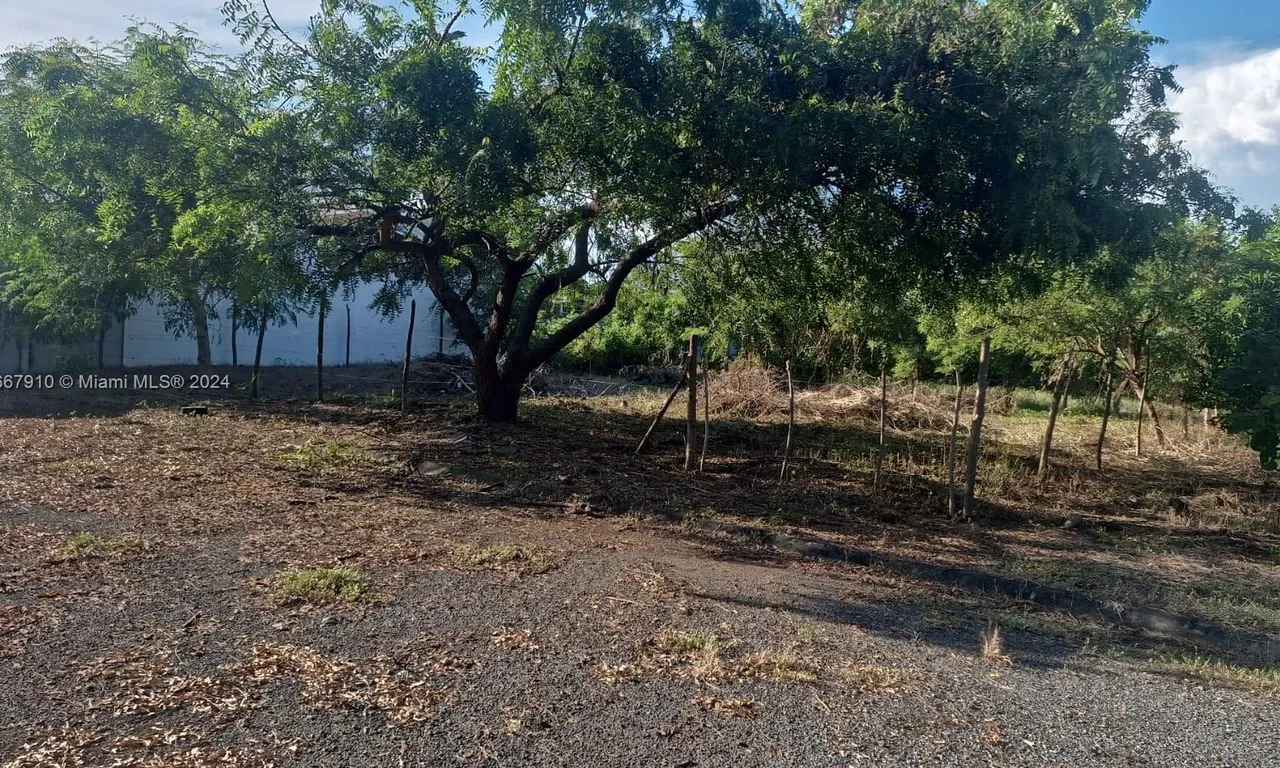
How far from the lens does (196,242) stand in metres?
9.65

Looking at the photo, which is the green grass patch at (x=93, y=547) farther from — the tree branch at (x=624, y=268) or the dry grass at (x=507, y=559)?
the tree branch at (x=624, y=268)

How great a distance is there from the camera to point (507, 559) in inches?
263

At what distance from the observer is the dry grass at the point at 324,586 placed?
17.9 feet

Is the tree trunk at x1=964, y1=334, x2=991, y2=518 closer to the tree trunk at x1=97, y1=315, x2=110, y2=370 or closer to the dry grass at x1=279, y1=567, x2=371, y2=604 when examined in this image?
the dry grass at x1=279, y1=567, x2=371, y2=604

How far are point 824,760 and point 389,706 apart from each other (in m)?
1.90

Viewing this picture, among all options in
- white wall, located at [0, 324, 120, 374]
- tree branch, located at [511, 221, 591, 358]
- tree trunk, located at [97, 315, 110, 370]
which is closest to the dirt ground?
tree branch, located at [511, 221, 591, 358]

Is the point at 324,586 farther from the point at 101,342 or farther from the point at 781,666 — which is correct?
the point at 101,342

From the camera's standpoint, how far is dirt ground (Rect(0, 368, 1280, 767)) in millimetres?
3857

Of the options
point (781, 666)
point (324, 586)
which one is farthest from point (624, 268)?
point (781, 666)

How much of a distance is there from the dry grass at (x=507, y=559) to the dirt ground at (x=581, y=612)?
0.10ft

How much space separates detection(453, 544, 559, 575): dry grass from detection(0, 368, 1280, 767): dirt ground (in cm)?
3

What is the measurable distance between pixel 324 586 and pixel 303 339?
21.4m

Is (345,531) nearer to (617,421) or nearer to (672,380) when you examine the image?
(617,421)

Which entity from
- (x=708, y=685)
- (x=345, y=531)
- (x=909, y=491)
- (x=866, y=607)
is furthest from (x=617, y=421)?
(x=708, y=685)
